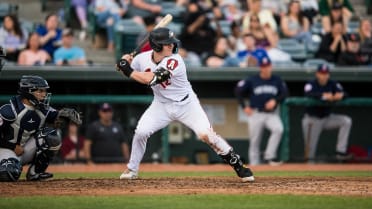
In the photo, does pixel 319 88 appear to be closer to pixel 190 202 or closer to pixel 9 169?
pixel 9 169

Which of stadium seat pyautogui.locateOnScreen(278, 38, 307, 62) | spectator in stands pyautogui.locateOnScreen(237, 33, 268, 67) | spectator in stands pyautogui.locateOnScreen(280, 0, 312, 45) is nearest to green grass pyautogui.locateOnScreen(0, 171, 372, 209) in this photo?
spectator in stands pyautogui.locateOnScreen(237, 33, 268, 67)

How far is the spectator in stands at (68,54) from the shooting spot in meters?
15.1

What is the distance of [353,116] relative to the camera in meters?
15.9

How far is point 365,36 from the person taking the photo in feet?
54.2

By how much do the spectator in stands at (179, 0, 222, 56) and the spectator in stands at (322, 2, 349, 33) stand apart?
6.80 ft

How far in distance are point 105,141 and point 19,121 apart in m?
5.13

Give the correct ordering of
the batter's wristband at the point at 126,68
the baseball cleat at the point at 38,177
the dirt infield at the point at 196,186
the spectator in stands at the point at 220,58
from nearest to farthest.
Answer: the dirt infield at the point at 196,186 < the batter's wristband at the point at 126,68 < the baseball cleat at the point at 38,177 < the spectator in stands at the point at 220,58

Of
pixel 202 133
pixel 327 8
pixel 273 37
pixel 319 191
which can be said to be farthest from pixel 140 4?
pixel 319 191

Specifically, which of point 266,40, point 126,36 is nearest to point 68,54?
point 126,36

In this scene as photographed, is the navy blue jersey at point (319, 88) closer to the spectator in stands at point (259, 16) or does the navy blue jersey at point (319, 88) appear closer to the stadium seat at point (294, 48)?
the stadium seat at point (294, 48)

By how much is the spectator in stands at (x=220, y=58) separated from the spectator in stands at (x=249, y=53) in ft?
0.46

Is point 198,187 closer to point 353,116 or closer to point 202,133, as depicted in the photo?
point 202,133

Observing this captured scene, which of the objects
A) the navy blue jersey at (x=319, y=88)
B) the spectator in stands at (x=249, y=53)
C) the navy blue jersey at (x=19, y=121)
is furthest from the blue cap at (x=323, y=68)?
the navy blue jersey at (x=19, y=121)

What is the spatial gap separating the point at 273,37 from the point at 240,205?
333 inches
